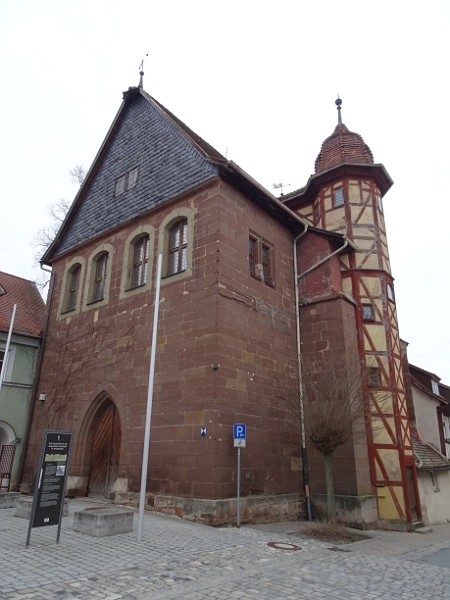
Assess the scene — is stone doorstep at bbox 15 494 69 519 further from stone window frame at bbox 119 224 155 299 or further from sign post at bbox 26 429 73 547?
stone window frame at bbox 119 224 155 299

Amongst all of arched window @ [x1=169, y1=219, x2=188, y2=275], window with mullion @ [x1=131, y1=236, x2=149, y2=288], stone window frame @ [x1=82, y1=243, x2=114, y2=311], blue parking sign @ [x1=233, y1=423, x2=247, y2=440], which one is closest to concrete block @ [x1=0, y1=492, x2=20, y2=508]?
blue parking sign @ [x1=233, y1=423, x2=247, y2=440]

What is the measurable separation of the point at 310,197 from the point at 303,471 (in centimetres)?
1094

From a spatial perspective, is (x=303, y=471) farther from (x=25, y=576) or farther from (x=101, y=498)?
(x=25, y=576)

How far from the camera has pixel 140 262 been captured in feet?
48.3

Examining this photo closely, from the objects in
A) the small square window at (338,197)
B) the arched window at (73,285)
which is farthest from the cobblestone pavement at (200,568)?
the small square window at (338,197)

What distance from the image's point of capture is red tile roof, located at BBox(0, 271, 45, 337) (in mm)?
17016

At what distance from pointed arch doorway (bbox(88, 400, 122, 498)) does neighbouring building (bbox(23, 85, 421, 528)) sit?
0.05 meters

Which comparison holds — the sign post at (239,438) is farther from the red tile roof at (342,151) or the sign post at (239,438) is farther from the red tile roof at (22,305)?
the red tile roof at (342,151)

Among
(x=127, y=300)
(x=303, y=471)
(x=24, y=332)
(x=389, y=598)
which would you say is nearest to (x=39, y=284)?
(x=24, y=332)

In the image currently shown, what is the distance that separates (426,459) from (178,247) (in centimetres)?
1089

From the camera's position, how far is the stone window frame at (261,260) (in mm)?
13633

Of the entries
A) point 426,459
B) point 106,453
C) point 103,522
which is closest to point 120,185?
point 106,453

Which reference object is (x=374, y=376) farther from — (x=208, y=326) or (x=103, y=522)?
(x=103, y=522)

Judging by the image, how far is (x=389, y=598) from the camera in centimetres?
561
